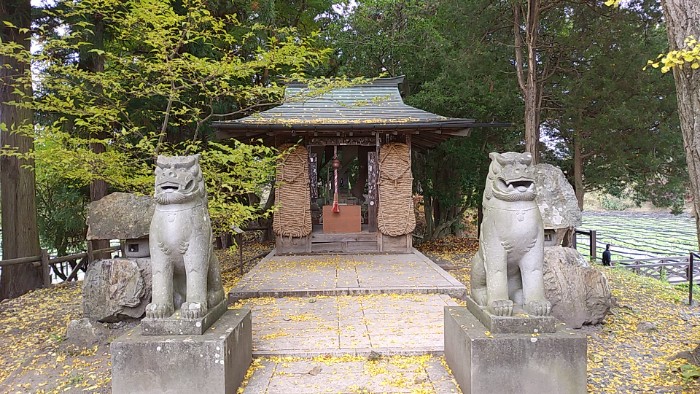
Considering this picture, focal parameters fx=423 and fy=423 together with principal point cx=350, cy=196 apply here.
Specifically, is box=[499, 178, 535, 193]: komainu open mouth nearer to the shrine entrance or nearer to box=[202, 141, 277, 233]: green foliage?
box=[202, 141, 277, 233]: green foliage

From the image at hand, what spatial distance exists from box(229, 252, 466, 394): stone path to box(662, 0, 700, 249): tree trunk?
8.83 feet

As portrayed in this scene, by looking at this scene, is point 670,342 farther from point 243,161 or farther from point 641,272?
point 641,272

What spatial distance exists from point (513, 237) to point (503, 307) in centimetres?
53

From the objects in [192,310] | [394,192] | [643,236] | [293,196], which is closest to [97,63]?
[293,196]

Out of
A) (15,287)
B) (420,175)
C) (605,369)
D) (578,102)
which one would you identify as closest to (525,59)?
(578,102)

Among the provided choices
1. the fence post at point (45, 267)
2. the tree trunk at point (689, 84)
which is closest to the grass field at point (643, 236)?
the tree trunk at point (689, 84)

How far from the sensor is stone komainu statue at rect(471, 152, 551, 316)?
3219 mm

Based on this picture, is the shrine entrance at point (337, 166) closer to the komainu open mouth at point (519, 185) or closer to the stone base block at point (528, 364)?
the komainu open mouth at point (519, 185)

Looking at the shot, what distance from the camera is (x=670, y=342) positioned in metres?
4.82

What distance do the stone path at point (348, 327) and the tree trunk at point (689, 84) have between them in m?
2.69

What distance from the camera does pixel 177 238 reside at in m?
3.31

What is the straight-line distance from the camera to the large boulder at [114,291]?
17.0ft

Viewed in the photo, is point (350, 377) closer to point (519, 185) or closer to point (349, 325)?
point (349, 325)

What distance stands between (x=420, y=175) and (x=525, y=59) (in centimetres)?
473
